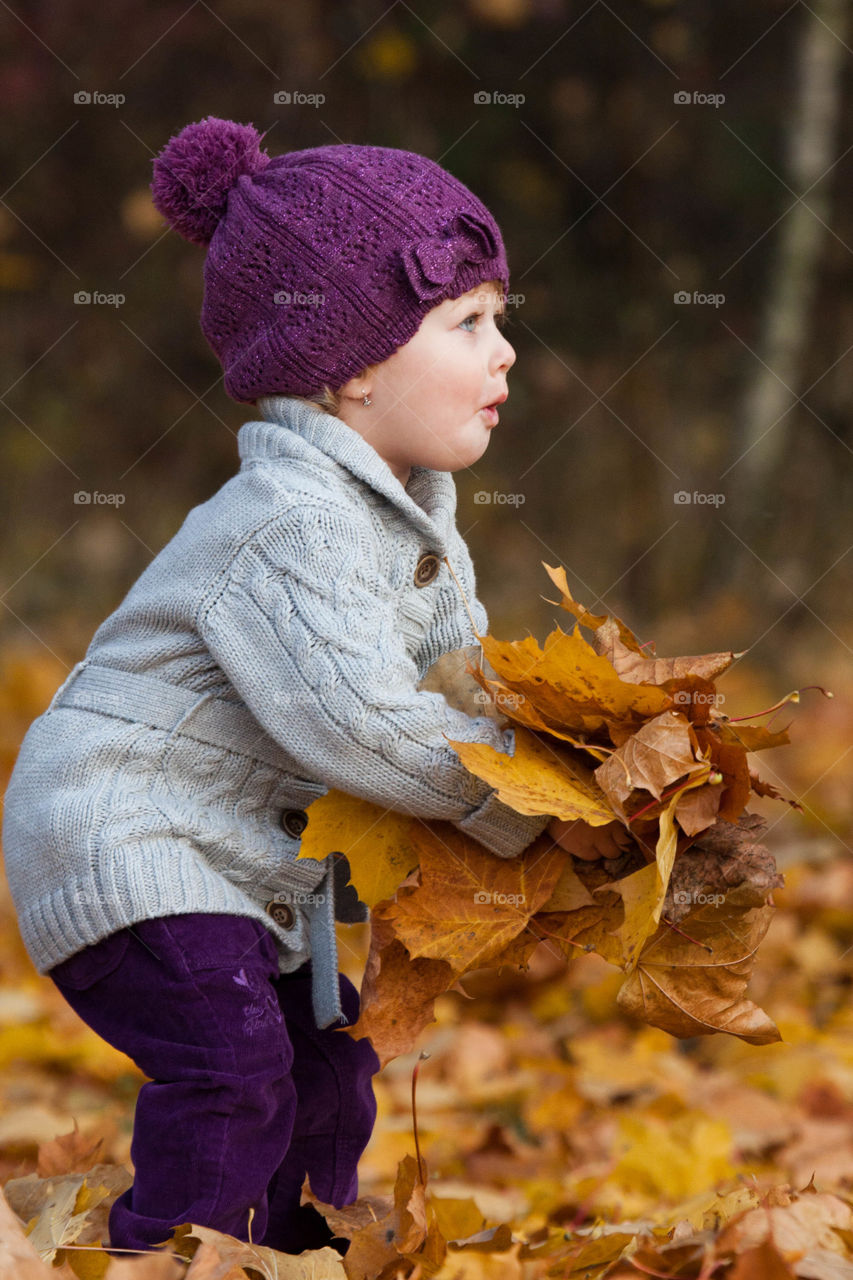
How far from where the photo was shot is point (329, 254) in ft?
5.99

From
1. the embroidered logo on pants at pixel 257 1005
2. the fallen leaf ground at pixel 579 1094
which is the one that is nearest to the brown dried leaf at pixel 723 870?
the fallen leaf ground at pixel 579 1094

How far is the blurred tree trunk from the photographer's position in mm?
5492

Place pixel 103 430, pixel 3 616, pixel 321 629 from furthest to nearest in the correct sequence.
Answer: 1. pixel 103 430
2. pixel 3 616
3. pixel 321 629

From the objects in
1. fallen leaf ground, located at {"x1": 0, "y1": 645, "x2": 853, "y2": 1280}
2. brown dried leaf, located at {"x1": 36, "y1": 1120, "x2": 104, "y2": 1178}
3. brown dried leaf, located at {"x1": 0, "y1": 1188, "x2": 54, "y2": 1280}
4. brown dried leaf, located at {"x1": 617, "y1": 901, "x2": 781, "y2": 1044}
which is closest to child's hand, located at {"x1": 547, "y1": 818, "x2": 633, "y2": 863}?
brown dried leaf, located at {"x1": 617, "y1": 901, "x2": 781, "y2": 1044}

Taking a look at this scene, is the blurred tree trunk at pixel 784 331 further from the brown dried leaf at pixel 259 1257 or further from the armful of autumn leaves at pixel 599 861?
the brown dried leaf at pixel 259 1257

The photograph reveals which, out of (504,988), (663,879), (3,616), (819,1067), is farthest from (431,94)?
(663,879)

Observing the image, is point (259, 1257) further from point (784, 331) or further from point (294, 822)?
point (784, 331)

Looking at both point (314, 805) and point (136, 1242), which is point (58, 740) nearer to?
point (314, 805)

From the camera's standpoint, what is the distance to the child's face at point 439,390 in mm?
1845

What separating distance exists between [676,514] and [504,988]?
3070mm

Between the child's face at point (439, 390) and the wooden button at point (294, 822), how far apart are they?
0.54 meters

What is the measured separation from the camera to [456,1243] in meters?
1.86

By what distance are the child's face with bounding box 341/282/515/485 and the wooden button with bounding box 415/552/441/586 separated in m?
0.13

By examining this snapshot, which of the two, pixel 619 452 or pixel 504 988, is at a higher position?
pixel 504 988
